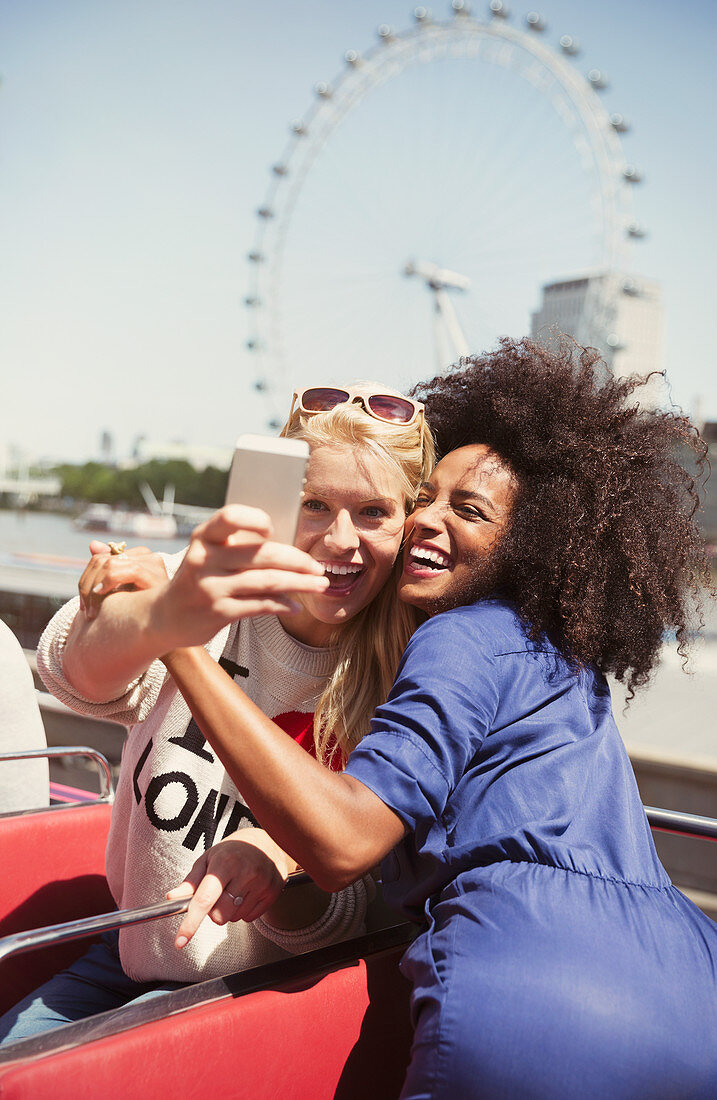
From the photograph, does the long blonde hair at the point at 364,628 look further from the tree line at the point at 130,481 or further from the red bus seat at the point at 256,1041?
the tree line at the point at 130,481

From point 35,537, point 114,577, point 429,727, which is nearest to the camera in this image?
point 114,577

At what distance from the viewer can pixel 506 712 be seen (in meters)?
1.34

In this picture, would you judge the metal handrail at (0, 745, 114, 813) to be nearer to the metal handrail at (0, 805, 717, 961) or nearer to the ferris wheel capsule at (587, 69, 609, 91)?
the metal handrail at (0, 805, 717, 961)

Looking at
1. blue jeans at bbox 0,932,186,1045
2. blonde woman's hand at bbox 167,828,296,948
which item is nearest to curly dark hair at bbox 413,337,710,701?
blonde woman's hand at bbox 167,828,296,948

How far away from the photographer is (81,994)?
5.45 feet

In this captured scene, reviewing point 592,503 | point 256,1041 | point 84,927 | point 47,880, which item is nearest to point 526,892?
point 256,1041

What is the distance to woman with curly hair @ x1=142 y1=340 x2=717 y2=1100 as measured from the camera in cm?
111

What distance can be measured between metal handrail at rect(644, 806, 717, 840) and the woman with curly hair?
1.01 ft

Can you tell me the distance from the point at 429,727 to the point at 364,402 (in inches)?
27.9

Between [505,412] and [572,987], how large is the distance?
3.35 ft

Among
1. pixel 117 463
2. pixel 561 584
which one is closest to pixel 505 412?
pixel 561 584

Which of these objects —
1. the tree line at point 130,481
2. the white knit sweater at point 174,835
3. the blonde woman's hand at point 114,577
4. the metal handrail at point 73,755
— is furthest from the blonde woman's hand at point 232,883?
the tree line at point 130,481

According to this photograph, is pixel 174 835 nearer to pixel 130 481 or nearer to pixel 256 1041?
pixel 256 1041

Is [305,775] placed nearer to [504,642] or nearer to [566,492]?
[504,642]
